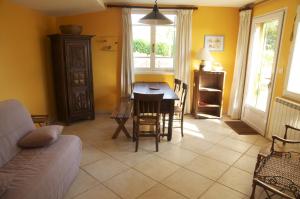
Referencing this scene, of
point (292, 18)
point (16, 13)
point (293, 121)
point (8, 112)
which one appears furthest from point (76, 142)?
point (292, 18)

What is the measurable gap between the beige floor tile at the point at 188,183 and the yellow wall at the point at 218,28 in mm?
2803

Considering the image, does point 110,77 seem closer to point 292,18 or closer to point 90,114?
point 90,114

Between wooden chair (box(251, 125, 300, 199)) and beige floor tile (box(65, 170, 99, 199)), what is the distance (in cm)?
166

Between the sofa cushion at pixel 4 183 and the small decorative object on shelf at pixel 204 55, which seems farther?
the small decorative object on shelf at pixel 204 55

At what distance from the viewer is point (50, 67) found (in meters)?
4.06

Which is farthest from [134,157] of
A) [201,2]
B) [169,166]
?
[201,2]

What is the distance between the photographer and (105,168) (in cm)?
260

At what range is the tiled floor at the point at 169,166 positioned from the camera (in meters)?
2.19

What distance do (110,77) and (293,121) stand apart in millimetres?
3465

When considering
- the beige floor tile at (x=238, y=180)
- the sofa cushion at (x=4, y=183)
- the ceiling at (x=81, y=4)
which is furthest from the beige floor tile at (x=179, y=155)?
the ceiling at (x=81, y=4)

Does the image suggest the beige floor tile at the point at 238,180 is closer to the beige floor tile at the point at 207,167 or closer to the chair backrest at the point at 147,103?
the beige floor tile at the point at 207,167

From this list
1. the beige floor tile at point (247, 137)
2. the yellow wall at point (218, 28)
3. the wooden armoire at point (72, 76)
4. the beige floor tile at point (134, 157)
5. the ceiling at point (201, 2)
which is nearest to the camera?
the beige floor tile at point (134, 157)

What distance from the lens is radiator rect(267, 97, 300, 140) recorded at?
2779 mm

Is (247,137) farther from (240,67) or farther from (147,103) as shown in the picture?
(147,103)
